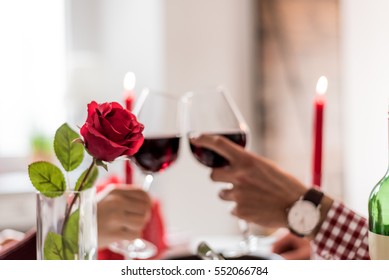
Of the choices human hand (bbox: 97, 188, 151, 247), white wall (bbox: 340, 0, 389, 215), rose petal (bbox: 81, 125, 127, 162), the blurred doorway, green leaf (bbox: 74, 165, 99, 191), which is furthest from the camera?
the blurred doorway

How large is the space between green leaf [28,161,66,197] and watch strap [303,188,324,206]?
40cm

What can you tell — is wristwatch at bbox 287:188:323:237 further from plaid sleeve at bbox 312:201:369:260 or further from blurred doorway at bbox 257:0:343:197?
blurred doorway at bbox 257:0:343:197

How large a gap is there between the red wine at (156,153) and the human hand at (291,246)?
0.26 metres

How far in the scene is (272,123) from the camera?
323 centimetres

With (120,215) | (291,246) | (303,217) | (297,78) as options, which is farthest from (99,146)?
(297,78)

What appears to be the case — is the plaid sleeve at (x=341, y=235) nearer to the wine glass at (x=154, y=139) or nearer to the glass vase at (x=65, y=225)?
the wine glass at (x=154, y=139)

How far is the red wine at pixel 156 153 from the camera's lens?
1028 mm

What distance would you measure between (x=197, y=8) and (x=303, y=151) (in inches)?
Result: 31.6

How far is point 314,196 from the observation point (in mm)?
1003

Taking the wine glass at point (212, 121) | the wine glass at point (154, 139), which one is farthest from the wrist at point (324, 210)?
the wine glass at point (154, 139)

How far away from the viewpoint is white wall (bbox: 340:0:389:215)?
45.6 inches

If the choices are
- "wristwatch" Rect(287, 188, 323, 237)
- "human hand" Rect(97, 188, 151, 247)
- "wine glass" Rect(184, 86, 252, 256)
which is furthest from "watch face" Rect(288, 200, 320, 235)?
"human hand" Rect(97, 188, 151, 247)

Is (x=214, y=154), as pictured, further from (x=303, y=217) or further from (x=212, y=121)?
(x=303, y=217)
